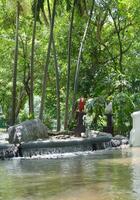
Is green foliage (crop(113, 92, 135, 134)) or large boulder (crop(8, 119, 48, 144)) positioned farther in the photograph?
green foliage (crop(113, 92, 135, 134))

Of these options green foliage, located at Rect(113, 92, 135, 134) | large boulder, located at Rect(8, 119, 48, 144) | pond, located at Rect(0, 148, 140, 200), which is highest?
green foliage, located at Rect(113, 92, 135, 134)

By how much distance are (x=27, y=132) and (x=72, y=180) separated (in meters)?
9.12

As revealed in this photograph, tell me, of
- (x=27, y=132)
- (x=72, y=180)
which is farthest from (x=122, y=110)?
(x=72, y=180)

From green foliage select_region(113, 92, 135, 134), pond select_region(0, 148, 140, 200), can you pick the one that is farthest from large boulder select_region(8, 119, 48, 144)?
green foliage select_region(113, 92, 135, 134)

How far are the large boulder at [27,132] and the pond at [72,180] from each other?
374 centimetres

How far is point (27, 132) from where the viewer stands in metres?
19.4

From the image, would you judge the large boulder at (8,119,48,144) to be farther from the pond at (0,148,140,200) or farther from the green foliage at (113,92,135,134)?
the green foliage at (113,92,135,134)

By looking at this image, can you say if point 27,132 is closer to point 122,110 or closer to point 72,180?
point 122,110

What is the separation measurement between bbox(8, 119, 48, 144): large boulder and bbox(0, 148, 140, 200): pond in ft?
12.3

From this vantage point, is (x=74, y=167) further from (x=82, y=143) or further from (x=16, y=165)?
(x=82, y=143)

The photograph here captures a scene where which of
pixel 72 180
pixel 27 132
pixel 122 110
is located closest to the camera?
pixel 72 180

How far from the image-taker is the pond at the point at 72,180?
8.55 meters

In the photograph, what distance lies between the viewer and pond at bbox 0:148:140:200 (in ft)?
28.1

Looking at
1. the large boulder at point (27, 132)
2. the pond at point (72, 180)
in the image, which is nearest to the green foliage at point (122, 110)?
the large boulder at point (27, 132)
